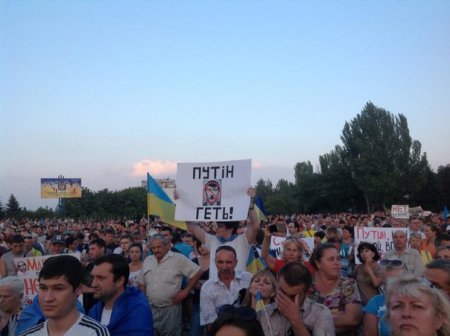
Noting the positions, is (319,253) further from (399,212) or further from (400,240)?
(399,212)

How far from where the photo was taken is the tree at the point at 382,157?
5469 cm

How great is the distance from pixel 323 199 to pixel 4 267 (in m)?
57.9

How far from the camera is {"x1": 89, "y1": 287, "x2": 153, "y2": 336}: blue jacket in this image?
4.28 m

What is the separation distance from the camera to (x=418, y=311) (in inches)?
120

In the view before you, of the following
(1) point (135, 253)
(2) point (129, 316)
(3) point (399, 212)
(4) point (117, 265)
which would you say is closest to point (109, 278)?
(4) point (117, 265)

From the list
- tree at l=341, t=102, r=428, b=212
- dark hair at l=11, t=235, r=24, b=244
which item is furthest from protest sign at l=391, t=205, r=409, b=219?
tree at l=341, t=102, r=428, b=212

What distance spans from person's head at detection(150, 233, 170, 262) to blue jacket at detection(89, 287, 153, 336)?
1.95 metres

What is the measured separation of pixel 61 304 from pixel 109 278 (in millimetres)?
1240

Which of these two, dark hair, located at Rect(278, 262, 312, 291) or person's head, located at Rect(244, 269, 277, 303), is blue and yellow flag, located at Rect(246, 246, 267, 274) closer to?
person's head, located at Rect(244, 269, 277, 303)

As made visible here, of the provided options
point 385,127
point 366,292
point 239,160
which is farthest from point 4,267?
point 385,127

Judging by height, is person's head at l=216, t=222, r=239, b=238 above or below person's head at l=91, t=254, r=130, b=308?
above

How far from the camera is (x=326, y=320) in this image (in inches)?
147

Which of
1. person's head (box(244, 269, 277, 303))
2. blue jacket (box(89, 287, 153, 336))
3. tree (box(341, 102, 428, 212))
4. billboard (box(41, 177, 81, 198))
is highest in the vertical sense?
tree (box(341, 102, 428, 212))

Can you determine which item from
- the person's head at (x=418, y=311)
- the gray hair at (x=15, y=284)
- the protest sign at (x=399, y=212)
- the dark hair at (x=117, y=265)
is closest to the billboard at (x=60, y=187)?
the protest sign at (x=399, y=212)
